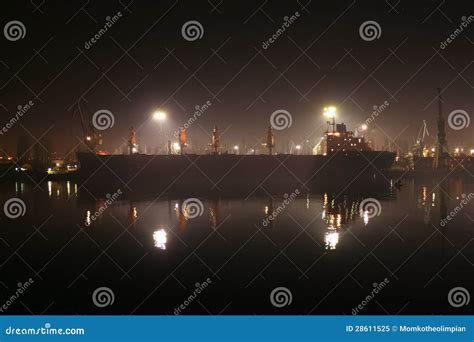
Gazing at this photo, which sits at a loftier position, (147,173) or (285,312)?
(147,173)

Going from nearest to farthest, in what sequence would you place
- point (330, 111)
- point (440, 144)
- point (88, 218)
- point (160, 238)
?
point (160, 238), point (88, 218), point (330, 111), point (440, 144)

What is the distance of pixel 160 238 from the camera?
44.3 feet

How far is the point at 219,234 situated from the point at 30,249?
257 inches

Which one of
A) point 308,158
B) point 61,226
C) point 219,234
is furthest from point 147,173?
point 219,234

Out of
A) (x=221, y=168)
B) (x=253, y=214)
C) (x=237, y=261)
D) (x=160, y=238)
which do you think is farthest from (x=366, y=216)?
(x=221, y=168)

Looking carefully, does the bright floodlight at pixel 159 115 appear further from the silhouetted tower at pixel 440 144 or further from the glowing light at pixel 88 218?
the silhouetted tower at pixel 440 144

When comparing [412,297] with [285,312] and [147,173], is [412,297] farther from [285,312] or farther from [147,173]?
[147,173]

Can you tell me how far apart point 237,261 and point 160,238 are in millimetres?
3895

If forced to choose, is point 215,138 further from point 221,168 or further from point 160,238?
point 160,238

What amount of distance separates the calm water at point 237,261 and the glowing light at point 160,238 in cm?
3

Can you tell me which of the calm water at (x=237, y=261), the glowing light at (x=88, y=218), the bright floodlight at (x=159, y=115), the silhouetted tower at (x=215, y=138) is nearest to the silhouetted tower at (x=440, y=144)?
the silhouetted tower at (x=215, y=138)

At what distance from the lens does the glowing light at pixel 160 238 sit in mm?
12539

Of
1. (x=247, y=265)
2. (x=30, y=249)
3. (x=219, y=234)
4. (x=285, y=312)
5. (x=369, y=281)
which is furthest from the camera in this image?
(x=219, y=234)

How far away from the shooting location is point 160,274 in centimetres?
971
